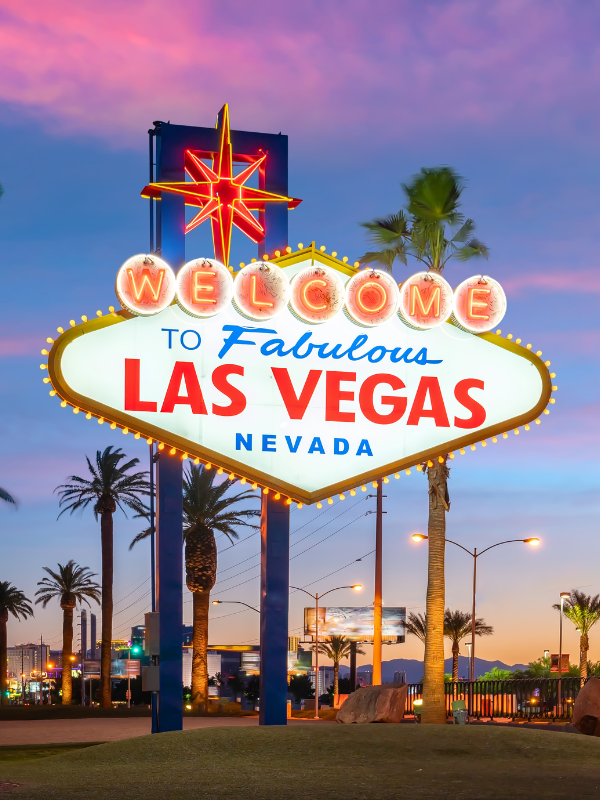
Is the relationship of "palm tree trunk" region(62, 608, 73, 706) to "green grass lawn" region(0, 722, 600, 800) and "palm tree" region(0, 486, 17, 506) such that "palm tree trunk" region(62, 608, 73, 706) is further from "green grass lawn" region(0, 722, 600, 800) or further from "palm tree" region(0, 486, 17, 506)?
"green grass lawn" region(0, 722, 600, 800)

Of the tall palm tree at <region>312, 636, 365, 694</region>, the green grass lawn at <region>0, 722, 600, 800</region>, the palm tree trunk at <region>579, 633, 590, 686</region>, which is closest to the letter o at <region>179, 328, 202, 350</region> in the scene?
the green grass lawn at <region>0, 722, 600, 800</region>

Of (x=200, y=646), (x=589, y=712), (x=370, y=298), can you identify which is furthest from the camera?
(x=200, y=646)

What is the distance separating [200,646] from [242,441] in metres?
31.3

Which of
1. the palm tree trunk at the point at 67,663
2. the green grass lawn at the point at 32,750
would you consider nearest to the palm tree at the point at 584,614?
the palm tree trunk at the point at 67,663

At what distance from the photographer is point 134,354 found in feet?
71.1

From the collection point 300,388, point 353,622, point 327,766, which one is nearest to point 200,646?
point 300,388

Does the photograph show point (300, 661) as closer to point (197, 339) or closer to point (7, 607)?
point (7, 607)

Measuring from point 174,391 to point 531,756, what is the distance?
9.94 meters

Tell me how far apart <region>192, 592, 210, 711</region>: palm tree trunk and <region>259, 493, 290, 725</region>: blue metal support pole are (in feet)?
96.1

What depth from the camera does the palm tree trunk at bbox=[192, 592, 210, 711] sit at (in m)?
50.7

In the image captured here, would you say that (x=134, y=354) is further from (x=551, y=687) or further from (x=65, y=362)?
(x=551, y=687)

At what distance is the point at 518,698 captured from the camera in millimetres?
35656

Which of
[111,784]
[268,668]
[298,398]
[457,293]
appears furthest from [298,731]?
[457,293]

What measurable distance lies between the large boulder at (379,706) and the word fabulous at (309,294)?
9874 mm
